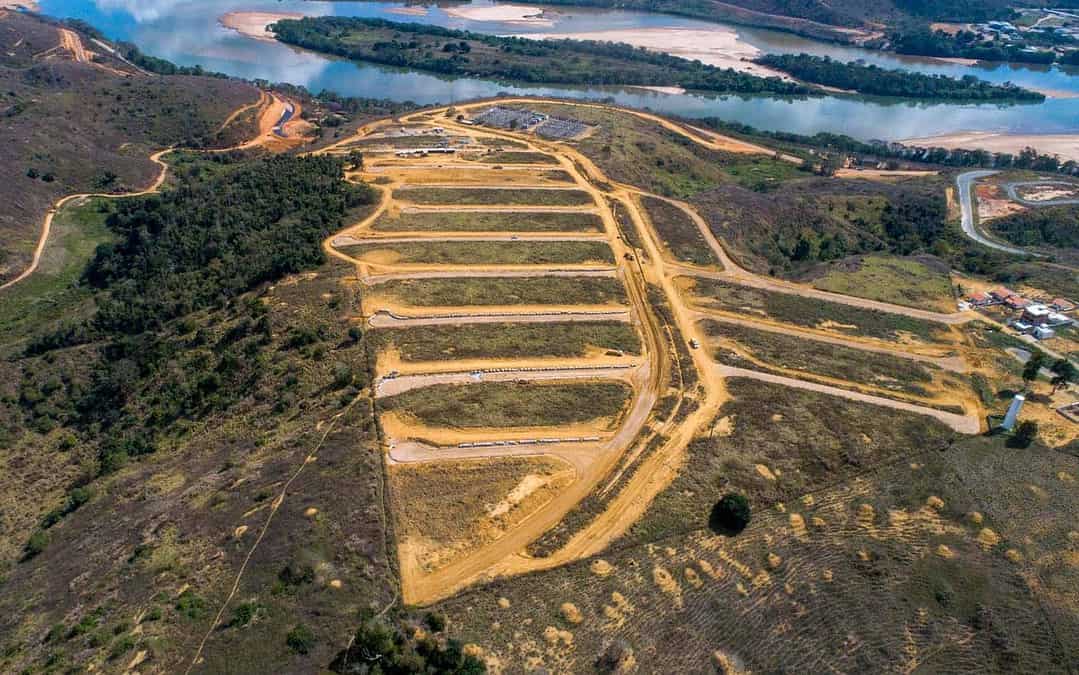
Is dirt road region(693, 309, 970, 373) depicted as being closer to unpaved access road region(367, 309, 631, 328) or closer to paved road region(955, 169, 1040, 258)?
unpaved access road region(367, 309, 631, 328)

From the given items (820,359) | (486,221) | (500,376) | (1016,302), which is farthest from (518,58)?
(500,376)

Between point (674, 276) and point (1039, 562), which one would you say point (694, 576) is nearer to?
point (1039, 562)

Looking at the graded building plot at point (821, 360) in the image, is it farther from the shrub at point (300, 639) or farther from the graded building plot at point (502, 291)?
the shrub at point (300, 639)

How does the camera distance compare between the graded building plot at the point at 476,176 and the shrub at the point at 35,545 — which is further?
the graded building plot at the point at 476,176

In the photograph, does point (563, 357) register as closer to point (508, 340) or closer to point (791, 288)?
point (508, 340)

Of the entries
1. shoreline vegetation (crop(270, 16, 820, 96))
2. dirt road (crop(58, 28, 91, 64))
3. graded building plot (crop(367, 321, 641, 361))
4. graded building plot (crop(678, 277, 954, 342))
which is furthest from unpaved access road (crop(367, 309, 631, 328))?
dirt road (crop(58, 28, 91, 64))

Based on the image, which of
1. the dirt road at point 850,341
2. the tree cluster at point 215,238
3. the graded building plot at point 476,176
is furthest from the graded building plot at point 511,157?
the dirt road at point 850,341
